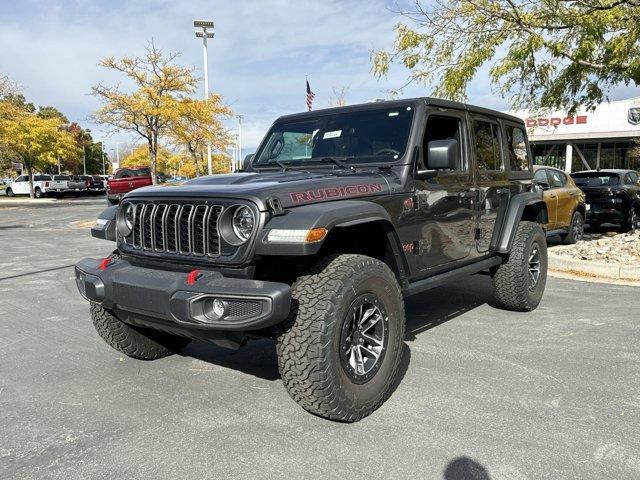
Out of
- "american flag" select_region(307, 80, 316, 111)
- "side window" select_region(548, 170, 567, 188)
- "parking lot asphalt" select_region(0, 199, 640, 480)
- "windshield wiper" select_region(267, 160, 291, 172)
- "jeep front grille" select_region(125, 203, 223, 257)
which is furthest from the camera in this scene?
"american flag" select_region(307, 80, 316, 111)

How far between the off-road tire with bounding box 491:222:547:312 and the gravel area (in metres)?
3.02

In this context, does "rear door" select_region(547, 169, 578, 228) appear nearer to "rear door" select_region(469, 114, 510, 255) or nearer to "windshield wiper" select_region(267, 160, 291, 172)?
"rear door" select_region(469, 114, 510, 255)

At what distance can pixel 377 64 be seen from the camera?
9.59 metres

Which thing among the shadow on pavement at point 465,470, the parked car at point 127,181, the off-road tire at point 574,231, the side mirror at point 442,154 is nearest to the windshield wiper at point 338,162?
the side mirror at point 442,154

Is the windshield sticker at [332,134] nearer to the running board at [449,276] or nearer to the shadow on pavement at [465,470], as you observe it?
the running board at [449,276]

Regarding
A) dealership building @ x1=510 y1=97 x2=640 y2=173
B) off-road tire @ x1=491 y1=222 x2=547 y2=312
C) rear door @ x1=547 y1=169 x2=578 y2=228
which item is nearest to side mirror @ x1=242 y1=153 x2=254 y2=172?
off-road tire @ x1=491 y1=222 x2=547 y2=312

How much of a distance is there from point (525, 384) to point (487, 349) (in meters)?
0.75

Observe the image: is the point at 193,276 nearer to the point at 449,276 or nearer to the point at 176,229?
the point at 176,229

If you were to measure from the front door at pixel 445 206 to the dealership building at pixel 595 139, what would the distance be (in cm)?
2252

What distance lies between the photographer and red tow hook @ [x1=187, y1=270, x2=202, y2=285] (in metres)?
2.91

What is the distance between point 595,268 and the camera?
7633 millimetres

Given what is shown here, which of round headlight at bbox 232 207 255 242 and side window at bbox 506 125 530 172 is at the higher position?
side window at bbox 506 125 530 172

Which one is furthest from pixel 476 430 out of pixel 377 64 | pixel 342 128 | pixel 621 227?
pixel 621 227

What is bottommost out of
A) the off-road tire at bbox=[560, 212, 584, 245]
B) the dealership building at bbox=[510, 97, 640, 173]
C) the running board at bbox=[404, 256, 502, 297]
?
the off-road tire at bbox=[560, 212, 584, 245]
